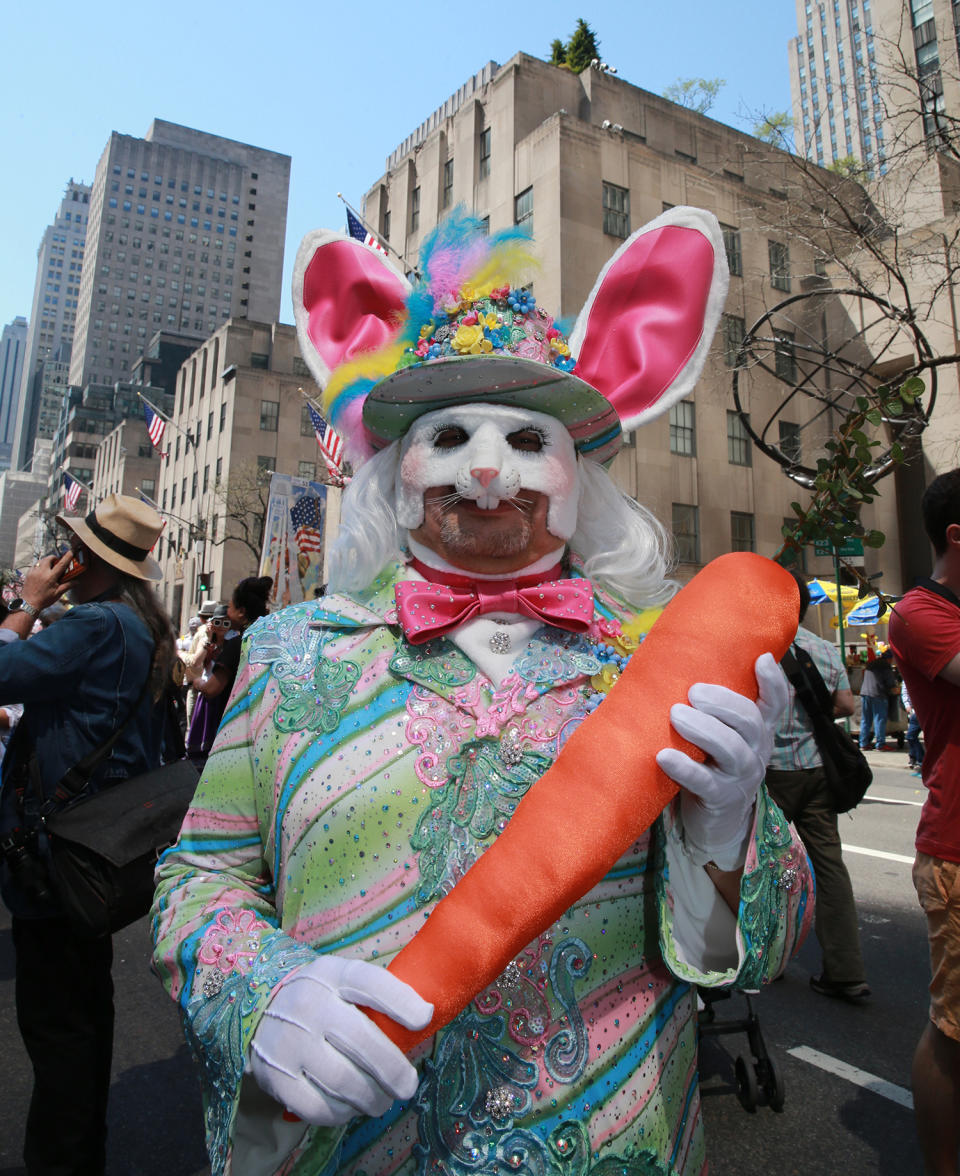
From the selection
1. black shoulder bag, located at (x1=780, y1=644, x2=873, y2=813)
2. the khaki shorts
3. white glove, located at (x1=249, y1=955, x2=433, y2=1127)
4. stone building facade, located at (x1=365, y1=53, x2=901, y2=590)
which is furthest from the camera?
stone building facade, located at (x1=365, y1=53, x2=901, y2=590)

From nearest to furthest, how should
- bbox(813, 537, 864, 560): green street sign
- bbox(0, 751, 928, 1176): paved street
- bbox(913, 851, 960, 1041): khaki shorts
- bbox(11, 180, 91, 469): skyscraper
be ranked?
bbox(813, 537, 864, 560): green street sign → bbox(913, 851, 960, 1041): khaki shorts → bbox(0, 751, 928, 1176): paved street → bbox(11, 180, 91, 469): skyscraper

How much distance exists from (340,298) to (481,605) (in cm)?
87

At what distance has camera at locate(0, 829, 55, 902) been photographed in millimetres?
2328

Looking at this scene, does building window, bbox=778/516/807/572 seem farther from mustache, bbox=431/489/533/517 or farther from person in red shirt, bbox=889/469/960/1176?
person in red shirt, bbox=889/469/960/1176

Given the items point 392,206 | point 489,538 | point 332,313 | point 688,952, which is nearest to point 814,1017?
point 688,952

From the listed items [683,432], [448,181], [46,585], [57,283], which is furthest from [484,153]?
[57,283]

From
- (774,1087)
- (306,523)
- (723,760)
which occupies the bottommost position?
(774,1087)

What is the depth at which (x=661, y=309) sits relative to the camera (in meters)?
1.74

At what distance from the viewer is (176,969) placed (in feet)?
4.09

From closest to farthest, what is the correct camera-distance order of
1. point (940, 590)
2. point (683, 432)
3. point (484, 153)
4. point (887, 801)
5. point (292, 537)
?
point (940, 590)
point (887, 801)
point (292, 537)
point (683, 432)
point (484, 153)

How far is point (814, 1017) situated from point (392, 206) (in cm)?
3054

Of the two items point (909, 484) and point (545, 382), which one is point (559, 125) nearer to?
point (909, 484)

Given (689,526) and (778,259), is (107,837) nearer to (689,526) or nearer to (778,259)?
(689,526)

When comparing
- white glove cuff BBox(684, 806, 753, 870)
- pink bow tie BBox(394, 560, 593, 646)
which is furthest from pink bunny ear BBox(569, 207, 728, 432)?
white glove cuff BBox(684, 806, 753, 870)
